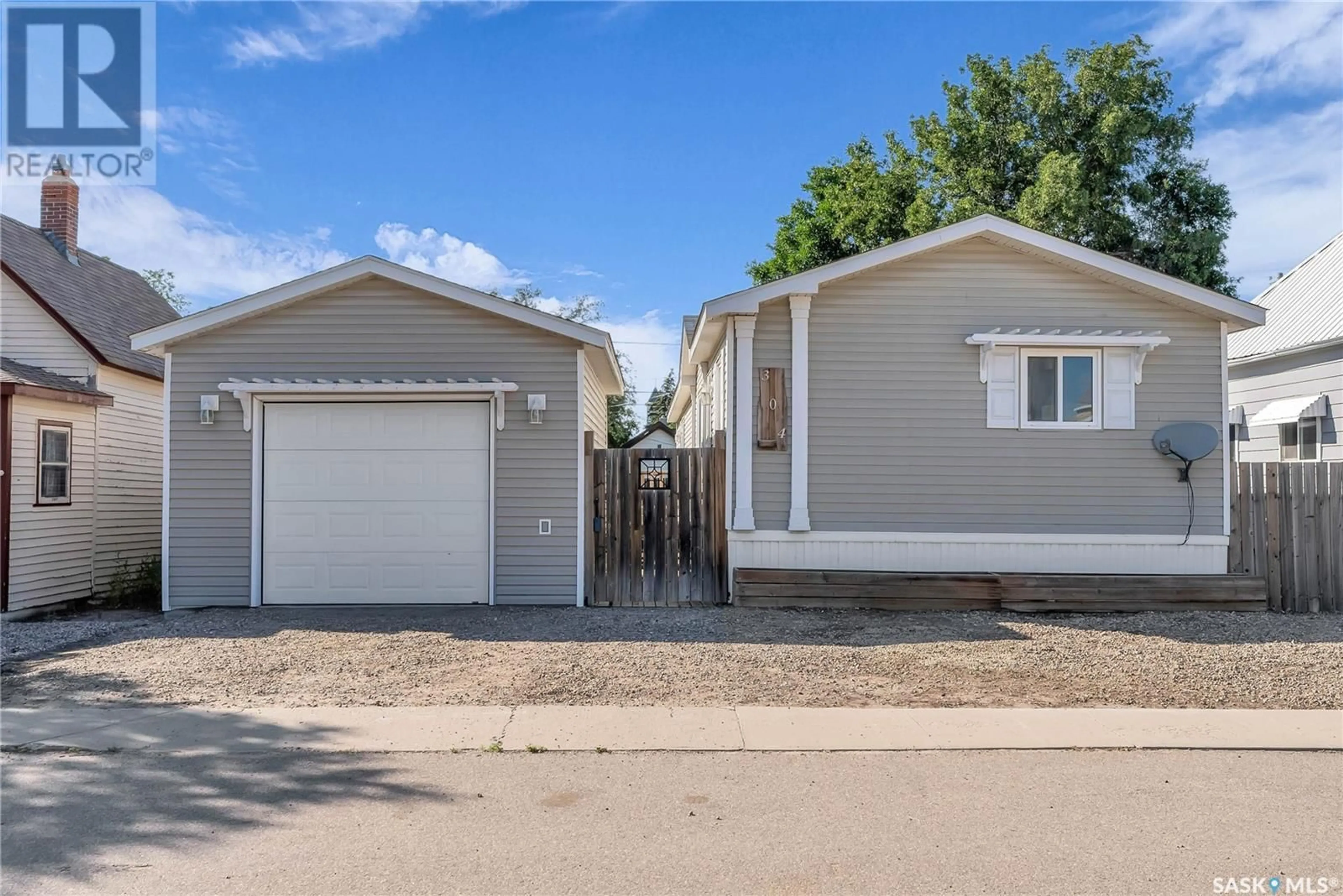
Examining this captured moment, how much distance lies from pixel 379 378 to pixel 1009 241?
7466 mm

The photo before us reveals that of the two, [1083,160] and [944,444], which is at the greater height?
[1083,160]

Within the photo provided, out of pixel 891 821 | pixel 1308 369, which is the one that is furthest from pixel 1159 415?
pixel 891 821

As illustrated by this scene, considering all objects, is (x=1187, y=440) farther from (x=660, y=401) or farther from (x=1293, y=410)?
(x=660, y=401)

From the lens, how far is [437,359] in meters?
9.92

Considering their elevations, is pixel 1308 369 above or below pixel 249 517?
above

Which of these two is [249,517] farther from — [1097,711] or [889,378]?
[1097,711]

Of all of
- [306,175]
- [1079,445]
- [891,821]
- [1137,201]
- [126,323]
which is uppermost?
[1137,201]

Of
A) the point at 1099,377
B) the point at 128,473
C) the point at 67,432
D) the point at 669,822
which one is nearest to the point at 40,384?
the point at 67,432

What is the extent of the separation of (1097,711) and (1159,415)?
5.43 meters

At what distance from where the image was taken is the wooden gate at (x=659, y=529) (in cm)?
1011

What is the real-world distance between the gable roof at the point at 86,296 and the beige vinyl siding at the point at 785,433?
8.31 metres

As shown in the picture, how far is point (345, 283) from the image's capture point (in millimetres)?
9844

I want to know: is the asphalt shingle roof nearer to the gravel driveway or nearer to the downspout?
the downspout

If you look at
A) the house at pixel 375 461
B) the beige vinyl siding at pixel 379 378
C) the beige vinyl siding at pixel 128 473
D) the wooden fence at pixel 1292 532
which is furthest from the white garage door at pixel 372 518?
the wooden fence at pixel 1292 532
